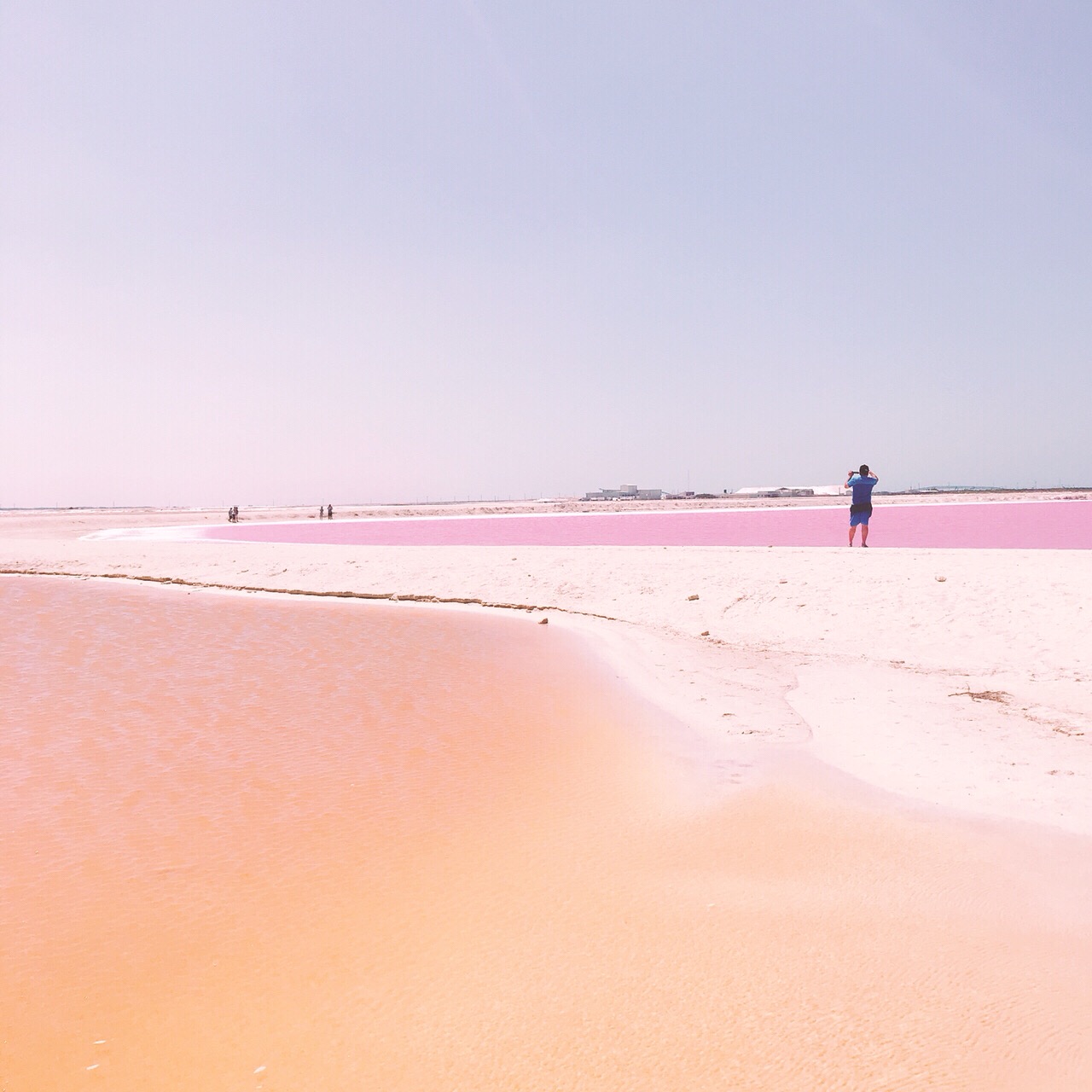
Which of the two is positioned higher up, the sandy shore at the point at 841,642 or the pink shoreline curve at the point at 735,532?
the pink shoreline curve at the point at 735,532

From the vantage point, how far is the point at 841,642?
9922 millimetres

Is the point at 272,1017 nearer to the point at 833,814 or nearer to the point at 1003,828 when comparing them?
the point at 833,814

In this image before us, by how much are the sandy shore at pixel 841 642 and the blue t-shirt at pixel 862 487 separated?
2.47m

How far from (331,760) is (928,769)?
4.31 metres

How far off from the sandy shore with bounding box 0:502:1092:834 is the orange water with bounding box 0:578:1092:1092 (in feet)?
3.14

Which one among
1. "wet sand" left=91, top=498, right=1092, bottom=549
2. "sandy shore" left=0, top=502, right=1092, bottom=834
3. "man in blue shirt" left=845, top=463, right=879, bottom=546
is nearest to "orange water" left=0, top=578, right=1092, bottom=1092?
"sandy shore" left=0, top=502, right=1092, bottom=834

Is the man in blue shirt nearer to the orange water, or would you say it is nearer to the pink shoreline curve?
the pink shoreline curve

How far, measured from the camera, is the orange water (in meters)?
2.66

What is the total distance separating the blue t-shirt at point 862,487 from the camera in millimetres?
16031

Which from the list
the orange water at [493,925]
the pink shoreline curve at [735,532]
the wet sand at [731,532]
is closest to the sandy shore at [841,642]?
the orange water at [493,925]

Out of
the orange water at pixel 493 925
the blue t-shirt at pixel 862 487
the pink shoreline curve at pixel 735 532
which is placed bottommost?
the orange water at pixel 493 925

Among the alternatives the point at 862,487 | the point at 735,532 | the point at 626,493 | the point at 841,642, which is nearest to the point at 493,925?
the point at 841,642

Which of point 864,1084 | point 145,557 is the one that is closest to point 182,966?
point 864,1084

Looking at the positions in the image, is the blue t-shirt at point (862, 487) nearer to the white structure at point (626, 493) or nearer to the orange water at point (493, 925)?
the orange water at point (493, 925)
